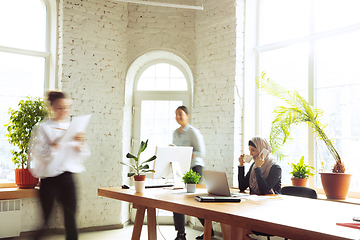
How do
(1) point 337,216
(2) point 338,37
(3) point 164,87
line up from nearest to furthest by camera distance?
(1) point 337,216 < (2) point 338,37 < (3) point 164,87

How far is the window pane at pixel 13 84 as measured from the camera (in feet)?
14.7

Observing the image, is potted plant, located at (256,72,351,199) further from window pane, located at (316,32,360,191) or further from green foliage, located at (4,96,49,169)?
green foliage, located at (4,96,49,169)

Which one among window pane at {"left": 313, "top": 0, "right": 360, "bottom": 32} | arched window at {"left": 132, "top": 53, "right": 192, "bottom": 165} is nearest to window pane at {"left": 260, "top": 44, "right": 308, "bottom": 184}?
window pane at {"left": 313, "top": 0, "right": 360, "bottom": 32}

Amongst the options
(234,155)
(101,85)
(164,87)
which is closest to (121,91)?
(101,85)

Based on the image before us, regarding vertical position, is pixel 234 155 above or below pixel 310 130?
below

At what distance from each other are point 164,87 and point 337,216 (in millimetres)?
3719

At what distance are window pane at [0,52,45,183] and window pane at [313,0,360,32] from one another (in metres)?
3.82

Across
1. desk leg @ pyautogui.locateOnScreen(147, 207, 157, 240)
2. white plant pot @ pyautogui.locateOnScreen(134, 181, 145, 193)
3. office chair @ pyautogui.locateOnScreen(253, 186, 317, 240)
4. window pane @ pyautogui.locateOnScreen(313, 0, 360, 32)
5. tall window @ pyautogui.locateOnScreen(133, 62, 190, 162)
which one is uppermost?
window pane @ pyautogui.locateOnScreen(313, 0, 360, 32)

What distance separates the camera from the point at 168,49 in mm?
5039

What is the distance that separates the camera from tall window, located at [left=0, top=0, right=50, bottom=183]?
4.50 metres

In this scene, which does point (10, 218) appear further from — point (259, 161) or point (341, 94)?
point (341, 94)

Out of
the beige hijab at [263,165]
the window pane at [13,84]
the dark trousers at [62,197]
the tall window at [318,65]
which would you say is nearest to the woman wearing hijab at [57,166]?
the dark trousers at [62,197]

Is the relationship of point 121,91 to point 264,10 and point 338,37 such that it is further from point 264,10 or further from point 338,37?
point 338,37

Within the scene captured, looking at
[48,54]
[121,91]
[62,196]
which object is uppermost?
[48,54]
